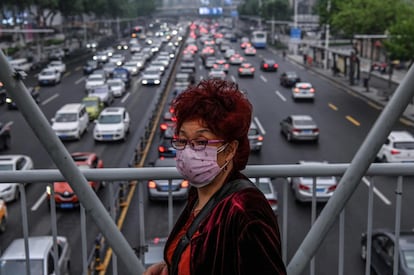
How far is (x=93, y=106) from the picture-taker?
38750 mm

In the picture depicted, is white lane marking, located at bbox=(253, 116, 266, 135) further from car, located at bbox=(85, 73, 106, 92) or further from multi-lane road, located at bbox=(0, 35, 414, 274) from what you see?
car, located at bbox=(85, 73, 106, 92)

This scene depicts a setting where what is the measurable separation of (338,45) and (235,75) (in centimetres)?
3648

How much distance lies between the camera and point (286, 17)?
356 ft

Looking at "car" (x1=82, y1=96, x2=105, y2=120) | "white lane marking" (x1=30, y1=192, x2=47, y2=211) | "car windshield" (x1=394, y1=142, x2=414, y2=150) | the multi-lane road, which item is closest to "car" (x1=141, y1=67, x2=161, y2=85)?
the multi-lane road

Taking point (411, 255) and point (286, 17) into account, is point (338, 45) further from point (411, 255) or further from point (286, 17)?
point (411, 255)

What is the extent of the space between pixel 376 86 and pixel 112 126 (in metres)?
26.9

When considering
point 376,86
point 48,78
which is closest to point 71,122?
point 48,78

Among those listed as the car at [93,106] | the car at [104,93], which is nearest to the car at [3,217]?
the car at [93,106]

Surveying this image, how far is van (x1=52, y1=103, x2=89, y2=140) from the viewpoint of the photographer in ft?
104

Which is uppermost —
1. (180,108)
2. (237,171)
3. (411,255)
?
(180,108)

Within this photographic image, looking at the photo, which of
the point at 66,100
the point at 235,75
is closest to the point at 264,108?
the point at 66,100

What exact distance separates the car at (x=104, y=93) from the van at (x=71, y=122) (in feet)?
27.3

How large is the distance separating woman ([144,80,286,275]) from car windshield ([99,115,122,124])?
29.5 m

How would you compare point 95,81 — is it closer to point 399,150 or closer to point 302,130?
point 302,130
